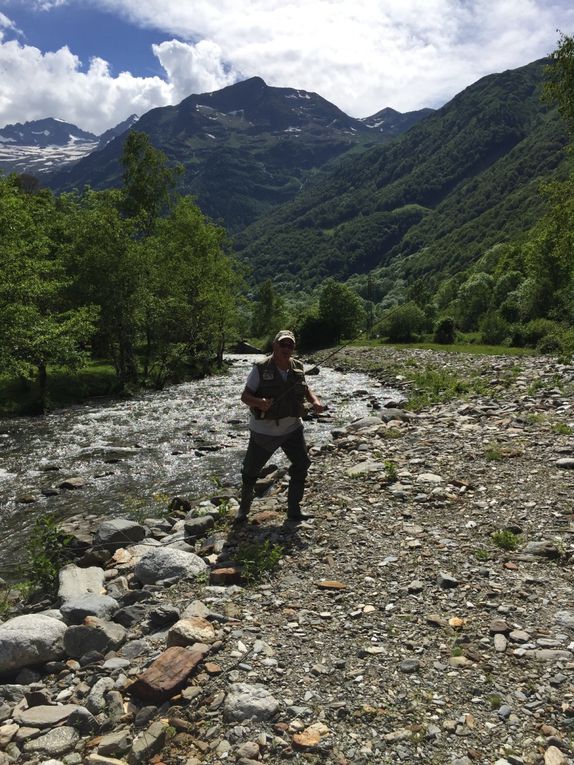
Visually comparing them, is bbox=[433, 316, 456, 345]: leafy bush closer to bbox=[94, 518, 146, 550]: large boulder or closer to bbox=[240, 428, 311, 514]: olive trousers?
bbox=[240, 428, 311, 514]: olive trousers

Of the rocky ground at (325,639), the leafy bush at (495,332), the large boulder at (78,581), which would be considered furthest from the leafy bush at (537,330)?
the large boulder at (78,581)

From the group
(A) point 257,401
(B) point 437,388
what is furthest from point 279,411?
(B) point 437,388

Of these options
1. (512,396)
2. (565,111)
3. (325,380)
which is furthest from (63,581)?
(325,380)

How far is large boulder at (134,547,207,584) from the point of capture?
8242 millimetres

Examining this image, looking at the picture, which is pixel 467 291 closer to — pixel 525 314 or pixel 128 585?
pixel 525 314

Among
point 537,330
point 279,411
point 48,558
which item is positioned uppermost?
point 279,411

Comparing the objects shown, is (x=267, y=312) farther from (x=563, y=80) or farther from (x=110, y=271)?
(x=563, y=80)

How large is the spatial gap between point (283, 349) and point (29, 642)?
18.3 feet

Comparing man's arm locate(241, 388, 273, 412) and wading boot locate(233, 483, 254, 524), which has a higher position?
man's arm locate(241, 388, 273, 412)

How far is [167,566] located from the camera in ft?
27.4

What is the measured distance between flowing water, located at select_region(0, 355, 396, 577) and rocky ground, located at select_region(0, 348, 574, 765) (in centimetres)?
364

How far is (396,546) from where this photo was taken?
8.73m

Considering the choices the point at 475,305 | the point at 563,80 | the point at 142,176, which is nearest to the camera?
the point at 563,80

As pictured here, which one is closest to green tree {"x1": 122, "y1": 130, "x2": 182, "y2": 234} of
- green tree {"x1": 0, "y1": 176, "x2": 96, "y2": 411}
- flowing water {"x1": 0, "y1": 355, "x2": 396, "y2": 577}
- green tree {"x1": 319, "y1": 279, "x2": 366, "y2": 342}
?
green tree {"x1": 0, "y1": 176, "x2": 96, "y2": 411}
